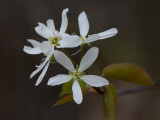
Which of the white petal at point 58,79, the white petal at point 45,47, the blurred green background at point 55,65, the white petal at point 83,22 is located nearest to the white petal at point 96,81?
the white petal at point 58,79

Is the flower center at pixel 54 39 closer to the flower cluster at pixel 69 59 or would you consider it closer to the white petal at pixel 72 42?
the flower cluster at pixel 69 59

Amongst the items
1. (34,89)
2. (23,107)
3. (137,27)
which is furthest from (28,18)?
(137,27)

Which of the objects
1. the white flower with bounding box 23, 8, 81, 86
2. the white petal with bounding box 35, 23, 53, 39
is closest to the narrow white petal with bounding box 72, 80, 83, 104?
the white flower with bounding box 23, 8, 81, 86

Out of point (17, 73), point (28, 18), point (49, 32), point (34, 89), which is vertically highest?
point (28, 18)

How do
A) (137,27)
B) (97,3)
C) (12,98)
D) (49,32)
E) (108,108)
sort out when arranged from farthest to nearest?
(97,3), (137,27), (12,98), (49,32), (108,108)

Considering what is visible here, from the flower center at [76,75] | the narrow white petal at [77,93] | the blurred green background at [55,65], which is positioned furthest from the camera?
the blurred green background at [55,65]

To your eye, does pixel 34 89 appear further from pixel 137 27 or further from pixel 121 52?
pixel 137 27
